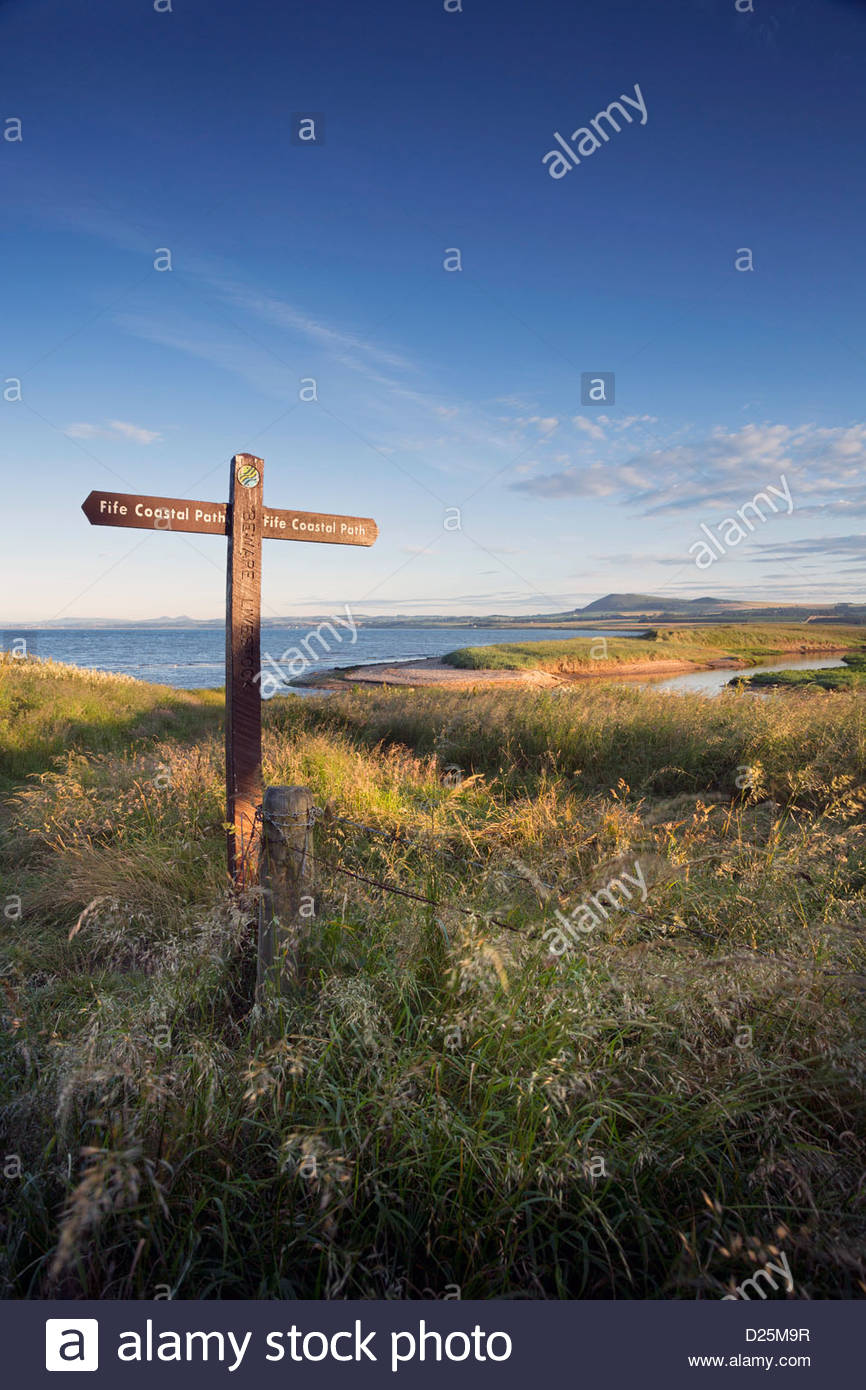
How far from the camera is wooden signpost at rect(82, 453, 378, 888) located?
3.95 meters

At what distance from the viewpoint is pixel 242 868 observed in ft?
12.6

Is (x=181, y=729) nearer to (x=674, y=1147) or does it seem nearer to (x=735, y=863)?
(x=735, y=863)

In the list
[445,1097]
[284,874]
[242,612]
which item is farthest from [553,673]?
[445,1097]

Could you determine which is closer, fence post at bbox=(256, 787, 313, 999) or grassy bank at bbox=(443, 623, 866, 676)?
fence post at bbox=(256, 787, 313, 999)

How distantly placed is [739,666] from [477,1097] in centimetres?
2905

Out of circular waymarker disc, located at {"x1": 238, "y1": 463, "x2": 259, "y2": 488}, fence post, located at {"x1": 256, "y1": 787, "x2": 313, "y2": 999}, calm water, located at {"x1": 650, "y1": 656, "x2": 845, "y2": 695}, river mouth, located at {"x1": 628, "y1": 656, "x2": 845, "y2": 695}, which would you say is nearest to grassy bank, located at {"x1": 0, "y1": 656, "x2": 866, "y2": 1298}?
fence post, located at {"x1": 256, "y1": 787, "x2": 313, "y2": 999}

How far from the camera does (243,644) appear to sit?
13.5 feet

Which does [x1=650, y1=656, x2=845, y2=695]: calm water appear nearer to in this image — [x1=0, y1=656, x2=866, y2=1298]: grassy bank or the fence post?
[x1=0, y1=656, x2=866, y2=1298]: grassy bank

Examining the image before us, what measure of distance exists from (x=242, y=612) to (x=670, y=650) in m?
30.6

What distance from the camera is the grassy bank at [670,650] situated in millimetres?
27812

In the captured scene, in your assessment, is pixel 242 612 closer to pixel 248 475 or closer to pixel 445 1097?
pixel 248 475

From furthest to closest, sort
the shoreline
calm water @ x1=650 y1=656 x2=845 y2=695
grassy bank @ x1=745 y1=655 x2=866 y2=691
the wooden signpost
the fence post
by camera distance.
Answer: the shoreline → calm water @ x1=650 y1=656 x2=845 y2=695 → grassy bank @ x1=745 y1=655 x2=866 y2=691 → the wooden signpost → the fence post

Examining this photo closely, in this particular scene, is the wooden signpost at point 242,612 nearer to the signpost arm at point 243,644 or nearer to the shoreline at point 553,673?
the signpost arm at point 243,644

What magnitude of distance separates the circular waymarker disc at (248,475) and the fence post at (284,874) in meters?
2.11
